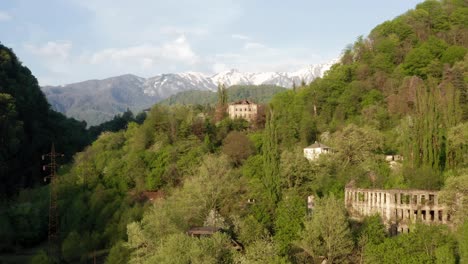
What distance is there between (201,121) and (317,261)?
121ft

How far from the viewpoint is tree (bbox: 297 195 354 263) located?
30.0 metres

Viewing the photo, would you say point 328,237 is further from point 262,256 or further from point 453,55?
point 453,55

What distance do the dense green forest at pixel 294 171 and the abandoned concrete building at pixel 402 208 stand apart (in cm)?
149

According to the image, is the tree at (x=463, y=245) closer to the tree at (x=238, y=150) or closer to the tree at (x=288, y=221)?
the tree at (x=288, y=221)

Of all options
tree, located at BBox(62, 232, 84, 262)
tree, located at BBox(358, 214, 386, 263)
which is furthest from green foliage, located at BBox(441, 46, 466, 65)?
tree, located at BBox(62, 232, 84, 262)

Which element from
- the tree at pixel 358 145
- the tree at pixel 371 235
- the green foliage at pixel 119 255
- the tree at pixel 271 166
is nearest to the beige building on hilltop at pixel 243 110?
the tree at pixel 358 145

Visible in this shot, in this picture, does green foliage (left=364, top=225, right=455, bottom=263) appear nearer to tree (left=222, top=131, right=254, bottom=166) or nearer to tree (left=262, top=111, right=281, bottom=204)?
tree (left=262, top=111, right=281, bottom=204)

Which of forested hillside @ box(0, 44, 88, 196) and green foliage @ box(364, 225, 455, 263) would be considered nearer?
green foliage @ box(364, 225, 455, 263)

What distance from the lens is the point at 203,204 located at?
40.4 meters

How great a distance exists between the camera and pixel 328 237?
30016 mm

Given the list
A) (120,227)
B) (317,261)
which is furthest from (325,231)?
(120,227)

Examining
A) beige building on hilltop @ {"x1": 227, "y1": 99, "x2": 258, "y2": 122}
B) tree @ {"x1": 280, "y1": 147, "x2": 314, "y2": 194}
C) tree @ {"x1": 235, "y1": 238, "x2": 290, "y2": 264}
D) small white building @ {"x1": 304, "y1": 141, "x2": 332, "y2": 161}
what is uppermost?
beige building on hilltop @ {"x1": 227, "y1": 99, "x2": 258, "y2": 122}

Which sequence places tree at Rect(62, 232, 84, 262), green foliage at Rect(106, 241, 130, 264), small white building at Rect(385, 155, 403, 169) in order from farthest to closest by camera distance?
small white building at Rect(385, 155, 403, 169), tree at Rect(62, 232, 84, 262), green foliage at Rect(106, 241, 130, 264)

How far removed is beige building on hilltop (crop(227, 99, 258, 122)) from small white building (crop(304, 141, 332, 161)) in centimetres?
2213
